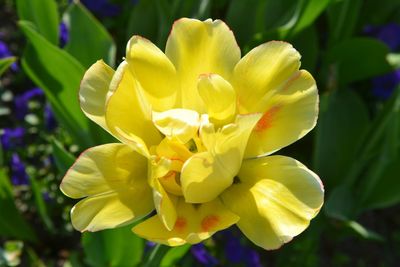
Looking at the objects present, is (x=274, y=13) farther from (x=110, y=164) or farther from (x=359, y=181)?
(x=110, y=164)

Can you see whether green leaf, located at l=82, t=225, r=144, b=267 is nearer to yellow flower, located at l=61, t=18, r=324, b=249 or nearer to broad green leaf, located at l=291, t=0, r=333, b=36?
yellow flower, located at l=61, t=18, r=324, b=249

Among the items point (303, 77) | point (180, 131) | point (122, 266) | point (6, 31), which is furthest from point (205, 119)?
point (6, 31)

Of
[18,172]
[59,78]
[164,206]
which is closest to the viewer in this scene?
[164,206]

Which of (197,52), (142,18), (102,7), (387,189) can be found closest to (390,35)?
(387,189)

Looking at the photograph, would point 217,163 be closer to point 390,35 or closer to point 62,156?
point 62,156

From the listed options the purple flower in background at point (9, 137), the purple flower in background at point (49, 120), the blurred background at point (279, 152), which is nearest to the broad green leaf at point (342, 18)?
the blurred background at point (279, 152)

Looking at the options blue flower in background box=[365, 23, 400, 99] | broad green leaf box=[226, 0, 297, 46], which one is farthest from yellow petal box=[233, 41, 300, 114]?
blue flower in background box=[365, 23, 400, 99]
